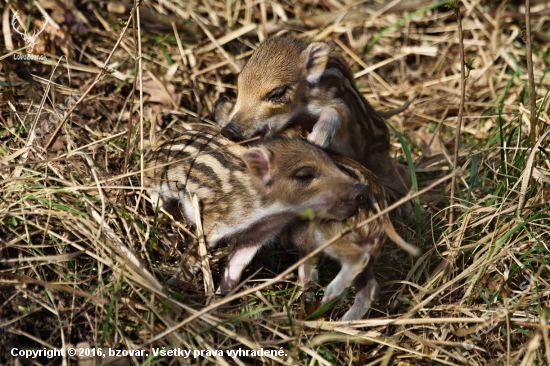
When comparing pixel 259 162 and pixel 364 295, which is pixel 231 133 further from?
pixel 364 295

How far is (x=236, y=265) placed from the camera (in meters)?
3.89

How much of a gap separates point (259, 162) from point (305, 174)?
0.89ft

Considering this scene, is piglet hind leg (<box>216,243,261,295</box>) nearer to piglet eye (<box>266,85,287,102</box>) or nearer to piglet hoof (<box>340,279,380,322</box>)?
piglet hoof (<box>340,279,380,322</box>)

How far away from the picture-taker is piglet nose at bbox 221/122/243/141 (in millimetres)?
3934

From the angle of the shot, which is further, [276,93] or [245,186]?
[276,93]

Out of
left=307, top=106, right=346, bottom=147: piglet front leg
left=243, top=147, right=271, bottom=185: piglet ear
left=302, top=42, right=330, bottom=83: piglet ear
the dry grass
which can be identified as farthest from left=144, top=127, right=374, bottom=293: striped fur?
left=302, top=42, right=330, bottom=83: piglet ear

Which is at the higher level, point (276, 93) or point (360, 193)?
point (276, 93)

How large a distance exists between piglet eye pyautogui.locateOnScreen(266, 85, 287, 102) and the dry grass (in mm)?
838

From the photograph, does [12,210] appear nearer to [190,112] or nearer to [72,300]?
[72,300]

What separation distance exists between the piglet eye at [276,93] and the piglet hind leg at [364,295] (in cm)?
135

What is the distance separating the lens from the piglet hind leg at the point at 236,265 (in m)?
3.86

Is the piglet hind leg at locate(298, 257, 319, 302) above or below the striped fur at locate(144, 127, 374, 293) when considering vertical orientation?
below

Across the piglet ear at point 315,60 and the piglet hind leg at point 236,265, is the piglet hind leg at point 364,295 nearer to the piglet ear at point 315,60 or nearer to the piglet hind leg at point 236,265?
the piglet hind leg at point 236,265

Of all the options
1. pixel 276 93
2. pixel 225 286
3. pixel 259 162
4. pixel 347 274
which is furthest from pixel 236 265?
pixel 276 93
